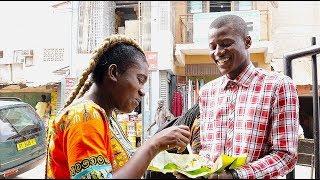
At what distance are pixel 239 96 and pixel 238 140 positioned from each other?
0.21m

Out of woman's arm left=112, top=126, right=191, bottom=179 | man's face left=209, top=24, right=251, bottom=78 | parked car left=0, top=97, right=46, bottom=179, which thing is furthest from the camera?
parked car left=0, top=97, right=46, bottom=179

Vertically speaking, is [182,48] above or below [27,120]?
above

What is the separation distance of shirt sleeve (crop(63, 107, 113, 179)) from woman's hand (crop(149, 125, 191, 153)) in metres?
0.15

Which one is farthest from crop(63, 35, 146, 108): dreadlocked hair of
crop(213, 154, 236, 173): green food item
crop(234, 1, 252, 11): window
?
crop(234, 1, 252, 11): window

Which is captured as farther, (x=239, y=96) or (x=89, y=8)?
(x=89, y=8)

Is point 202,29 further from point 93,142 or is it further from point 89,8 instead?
point 93,142

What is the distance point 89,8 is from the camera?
245 inches

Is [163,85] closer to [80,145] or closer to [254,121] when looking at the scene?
[254,121]

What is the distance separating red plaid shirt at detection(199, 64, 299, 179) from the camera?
5.17 feet

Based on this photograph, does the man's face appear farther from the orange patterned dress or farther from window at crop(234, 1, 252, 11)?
window at crop(234, 1, 252, 11)

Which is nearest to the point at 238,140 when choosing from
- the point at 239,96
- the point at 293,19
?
the point at 239,96

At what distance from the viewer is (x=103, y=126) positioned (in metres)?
1.19

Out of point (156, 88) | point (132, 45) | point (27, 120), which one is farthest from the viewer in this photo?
point (156, 88)

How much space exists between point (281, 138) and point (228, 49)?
0.49m
